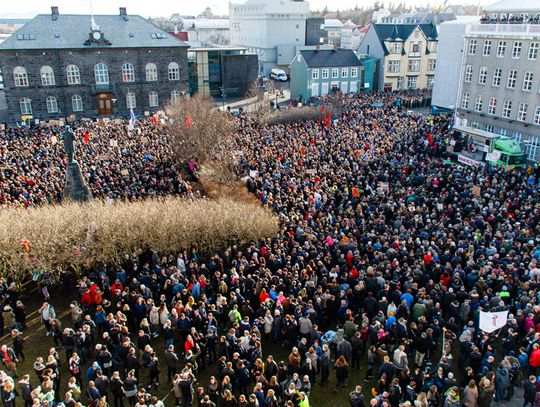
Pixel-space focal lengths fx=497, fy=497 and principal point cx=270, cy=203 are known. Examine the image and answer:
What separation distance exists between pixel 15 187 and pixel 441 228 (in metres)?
21.7

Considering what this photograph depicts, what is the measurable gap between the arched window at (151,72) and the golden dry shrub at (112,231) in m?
36.8

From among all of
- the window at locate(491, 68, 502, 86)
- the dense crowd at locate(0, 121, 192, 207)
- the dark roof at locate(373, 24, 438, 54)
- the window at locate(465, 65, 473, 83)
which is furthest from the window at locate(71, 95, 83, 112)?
the window at locate(491, 68, 502, 86)

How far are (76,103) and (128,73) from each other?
6494 mm

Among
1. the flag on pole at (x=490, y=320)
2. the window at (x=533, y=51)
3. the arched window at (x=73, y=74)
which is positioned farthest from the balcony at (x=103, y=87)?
the flag on pole at (x=490, y=320)

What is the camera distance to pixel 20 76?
50.6m

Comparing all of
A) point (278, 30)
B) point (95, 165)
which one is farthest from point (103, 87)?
point (278, 30)

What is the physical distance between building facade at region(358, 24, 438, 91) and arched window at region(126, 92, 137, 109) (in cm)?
3368

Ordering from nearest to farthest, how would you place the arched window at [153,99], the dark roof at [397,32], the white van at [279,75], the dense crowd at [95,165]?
the dense crowd at [95,165] → the arched window at [153,99] → the dark roof at [397,32] → the white van at [279,75]

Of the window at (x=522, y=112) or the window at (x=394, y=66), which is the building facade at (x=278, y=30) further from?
the window at (x=522, y=112)

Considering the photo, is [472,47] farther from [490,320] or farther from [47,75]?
[47,75]

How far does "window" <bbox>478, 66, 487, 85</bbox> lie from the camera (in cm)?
4172

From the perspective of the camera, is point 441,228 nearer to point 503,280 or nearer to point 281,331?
point 503,280

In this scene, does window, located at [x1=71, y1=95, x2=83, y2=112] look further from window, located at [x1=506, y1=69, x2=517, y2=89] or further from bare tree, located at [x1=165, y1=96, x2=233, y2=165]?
window, located at [x1=506, y1=69, x2=517, y2=89]

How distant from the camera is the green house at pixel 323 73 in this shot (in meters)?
63.9
